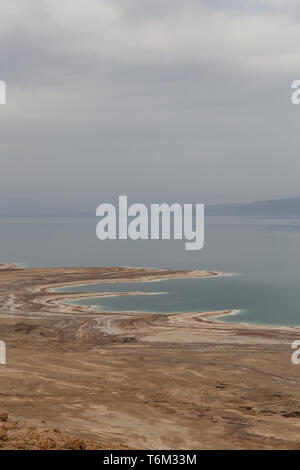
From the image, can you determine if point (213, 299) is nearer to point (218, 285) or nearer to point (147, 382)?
point (218, 285)

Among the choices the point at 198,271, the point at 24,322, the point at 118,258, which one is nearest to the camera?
the point at 24,322

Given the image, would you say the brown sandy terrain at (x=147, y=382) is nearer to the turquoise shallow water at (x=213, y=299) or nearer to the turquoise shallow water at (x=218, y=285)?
the turquoise shallow water at (x=213, y=299)

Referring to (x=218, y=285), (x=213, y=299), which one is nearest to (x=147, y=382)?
(x=213, y=299)

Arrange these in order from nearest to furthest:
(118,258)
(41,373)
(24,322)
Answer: (41,373) → (24,322) → (118,258)

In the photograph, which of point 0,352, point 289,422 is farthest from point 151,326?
point 289,422

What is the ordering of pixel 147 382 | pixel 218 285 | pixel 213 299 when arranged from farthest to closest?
1. pixel 218 285
2. pixel 213 299
3. pixel 147 382

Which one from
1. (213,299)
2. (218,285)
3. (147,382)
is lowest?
(147,382)
